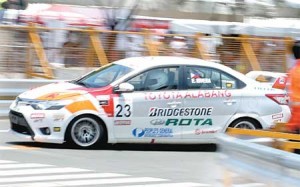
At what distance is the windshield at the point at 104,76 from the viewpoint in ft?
39.1

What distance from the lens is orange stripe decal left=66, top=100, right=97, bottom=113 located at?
11453 millimetres

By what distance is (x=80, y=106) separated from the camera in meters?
11.5

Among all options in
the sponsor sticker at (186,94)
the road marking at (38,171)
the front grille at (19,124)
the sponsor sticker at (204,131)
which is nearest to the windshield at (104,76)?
the sponsor sticker at (186,94)

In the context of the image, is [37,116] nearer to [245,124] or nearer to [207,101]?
[207,101]

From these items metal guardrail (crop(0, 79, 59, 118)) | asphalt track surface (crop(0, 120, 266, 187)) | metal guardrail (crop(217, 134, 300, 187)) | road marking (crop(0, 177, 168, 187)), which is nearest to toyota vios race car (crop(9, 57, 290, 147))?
asphalt track surface (crop(0, 120, 266, 187))

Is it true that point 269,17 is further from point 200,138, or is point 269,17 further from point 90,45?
point 200,138

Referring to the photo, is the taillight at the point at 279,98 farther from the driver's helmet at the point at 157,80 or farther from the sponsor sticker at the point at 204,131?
the driver's helmet at the point at 157,80

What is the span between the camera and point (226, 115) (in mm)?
12211

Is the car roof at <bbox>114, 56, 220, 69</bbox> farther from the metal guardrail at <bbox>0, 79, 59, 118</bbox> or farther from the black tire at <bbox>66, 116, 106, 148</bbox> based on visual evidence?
the metal guardrail at <bbox>0, 79, 59, 118</bbox>

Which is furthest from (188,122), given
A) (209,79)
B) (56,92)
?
(56,92)

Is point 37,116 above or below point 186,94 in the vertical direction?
below

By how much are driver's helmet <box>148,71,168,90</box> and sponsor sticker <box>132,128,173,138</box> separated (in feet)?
2.23

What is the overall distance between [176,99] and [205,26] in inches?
656

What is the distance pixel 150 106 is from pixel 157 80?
1.57 feet
